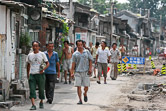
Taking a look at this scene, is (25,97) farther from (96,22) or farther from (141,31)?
(141,31)

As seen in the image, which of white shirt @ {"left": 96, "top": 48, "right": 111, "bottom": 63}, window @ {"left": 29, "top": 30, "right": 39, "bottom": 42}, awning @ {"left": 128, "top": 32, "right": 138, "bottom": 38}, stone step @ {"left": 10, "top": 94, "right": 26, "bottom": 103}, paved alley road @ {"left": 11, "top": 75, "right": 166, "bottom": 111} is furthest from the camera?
awning @ {"left": 128, "top": 32, "right": 138, "bottom": 38}

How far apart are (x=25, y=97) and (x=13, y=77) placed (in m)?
3.16

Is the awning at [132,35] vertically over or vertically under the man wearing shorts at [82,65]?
over

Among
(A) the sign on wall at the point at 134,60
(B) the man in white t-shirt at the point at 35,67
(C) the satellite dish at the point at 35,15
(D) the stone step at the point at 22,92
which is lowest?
(D) the stone step at the point at 22,92

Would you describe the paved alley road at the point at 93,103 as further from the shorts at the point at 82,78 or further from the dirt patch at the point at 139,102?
the shorts at the point at 82,78

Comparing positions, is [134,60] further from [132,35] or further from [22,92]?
[132,35]

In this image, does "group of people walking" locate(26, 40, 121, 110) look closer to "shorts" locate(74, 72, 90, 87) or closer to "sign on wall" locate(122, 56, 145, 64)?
"shorts" locate(74, 72, 90, 87)

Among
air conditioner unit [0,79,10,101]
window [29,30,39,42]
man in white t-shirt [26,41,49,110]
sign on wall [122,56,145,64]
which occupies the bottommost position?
air conditioner unit [0,79,10,101]

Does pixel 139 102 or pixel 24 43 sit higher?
pixel 24 43

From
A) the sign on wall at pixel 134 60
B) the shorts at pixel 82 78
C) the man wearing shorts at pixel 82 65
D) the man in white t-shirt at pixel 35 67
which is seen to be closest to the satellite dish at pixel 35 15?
the man wearing shorts at pixel 82 65

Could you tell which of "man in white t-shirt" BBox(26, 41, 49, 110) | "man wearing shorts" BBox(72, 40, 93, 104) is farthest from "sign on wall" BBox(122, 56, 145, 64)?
"man in white t-shirt" BBox(26, 41, 49, 110)

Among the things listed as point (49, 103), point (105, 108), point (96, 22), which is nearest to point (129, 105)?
point (105, 108)

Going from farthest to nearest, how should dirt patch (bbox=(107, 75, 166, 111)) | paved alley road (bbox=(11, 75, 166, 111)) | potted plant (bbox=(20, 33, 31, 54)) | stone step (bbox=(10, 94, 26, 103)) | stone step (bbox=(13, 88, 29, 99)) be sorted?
potted plant (bbox=(20, 33, 31, 54))
stone step (bbox=(13, 88, 29, 99))
stone step (bbox=(10, 94, 26, 103))
dirt patch (bbox=(107, 75, 166, 111))
paved alley road (bbox=(11, 75, 166, 111))

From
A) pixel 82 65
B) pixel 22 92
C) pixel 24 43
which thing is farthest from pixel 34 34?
pixel 82 65
